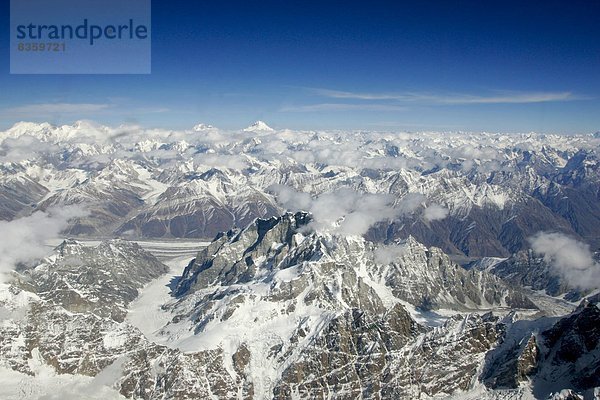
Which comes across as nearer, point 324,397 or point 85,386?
point 85,386

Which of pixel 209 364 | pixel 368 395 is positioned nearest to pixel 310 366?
pixel 368 395

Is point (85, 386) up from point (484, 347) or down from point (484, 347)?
down

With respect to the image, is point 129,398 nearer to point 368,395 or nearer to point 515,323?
point 368,395

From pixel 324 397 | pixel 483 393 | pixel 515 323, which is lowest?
pixel 324 397

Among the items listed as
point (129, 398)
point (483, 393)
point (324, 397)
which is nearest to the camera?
point (483, 393)

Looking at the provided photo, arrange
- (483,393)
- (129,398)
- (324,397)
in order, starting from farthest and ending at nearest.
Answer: (324,397) < (129,398) < (483,393)

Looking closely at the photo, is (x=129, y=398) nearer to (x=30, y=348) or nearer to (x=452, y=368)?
(x=30, y=348)

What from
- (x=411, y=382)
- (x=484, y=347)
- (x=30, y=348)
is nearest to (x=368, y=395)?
(x=411, y=382)

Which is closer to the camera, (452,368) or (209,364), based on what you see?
(452,368)

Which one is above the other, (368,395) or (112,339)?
(112,339)
